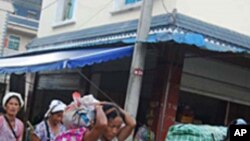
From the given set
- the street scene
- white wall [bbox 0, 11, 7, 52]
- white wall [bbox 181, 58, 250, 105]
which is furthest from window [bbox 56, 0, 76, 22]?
white wall [bbox 0, 11, 7, 52]

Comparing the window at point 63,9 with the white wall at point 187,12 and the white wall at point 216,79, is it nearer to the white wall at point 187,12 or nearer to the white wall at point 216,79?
the white wall at point 187,12

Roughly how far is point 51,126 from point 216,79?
14.6 ft

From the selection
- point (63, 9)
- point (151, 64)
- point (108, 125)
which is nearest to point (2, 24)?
point (63, 9)

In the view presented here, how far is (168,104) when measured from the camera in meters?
8.44

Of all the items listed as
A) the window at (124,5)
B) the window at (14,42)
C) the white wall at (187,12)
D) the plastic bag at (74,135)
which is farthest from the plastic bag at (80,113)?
the window at (14,42)

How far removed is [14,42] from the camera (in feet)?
109

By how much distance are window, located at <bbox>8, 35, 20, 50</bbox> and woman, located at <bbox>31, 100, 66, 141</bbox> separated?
27.5 meters

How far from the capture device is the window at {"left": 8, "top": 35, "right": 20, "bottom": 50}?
108 ft

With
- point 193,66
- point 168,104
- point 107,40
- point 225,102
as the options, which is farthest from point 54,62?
point 225,102

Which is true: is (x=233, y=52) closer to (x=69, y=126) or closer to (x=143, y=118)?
(x=143, y=118)

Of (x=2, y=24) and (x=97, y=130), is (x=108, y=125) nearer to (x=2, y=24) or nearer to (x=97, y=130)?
(x=97, y=130)

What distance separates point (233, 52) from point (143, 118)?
255 cm

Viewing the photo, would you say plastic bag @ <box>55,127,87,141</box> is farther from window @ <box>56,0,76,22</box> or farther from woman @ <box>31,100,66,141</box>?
window @ <box>56,0,76,22</box>

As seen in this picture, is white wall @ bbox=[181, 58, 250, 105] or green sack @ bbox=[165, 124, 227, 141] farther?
white wall @ bbox=[181, 58, 250, 105]
